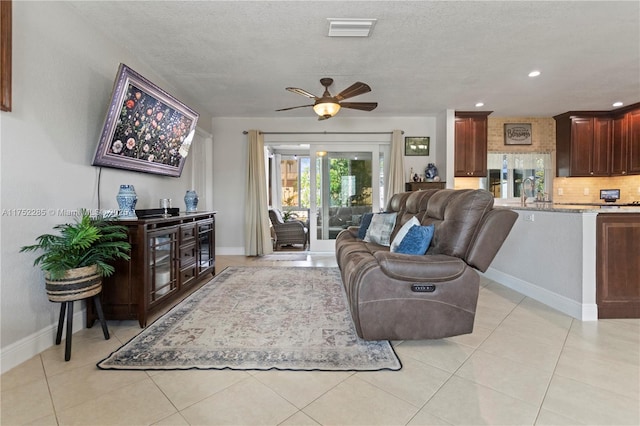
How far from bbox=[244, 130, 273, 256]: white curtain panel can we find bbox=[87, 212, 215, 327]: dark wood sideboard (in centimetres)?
216

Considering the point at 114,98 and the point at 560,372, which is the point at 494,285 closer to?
the point at 560,372

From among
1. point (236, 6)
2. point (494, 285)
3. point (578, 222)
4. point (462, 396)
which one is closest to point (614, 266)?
point (578, 222)

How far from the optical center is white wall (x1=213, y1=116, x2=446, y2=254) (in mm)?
5367

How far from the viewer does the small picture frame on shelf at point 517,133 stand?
559 centimetres

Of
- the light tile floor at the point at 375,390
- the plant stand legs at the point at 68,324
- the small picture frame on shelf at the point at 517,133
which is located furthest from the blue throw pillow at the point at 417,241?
the small picture frame on shelf at the point at 517,133

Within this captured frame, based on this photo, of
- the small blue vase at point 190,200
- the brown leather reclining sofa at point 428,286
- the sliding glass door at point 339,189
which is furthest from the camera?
the sliding glass door at point 339,189

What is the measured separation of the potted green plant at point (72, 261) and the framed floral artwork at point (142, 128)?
82 centimetres

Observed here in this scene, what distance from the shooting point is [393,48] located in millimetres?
2902

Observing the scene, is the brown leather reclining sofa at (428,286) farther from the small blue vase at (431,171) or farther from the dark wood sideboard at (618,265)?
the small blue vase at (431,171)

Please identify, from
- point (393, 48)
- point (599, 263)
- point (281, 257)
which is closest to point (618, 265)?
point (599, 263)

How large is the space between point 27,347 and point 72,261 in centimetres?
60

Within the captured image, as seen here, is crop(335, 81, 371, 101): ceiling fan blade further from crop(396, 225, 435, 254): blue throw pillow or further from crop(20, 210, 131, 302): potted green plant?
crop(20, 210, 131, 302): potted green plant

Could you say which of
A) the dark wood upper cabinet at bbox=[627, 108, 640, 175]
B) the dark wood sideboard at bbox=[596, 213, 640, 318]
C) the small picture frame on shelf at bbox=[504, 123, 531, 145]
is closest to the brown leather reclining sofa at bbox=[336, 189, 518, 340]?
the dark wood sideboard at bbox=[596, 213, 640, 318]

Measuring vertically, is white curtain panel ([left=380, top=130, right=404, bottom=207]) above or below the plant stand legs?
above
